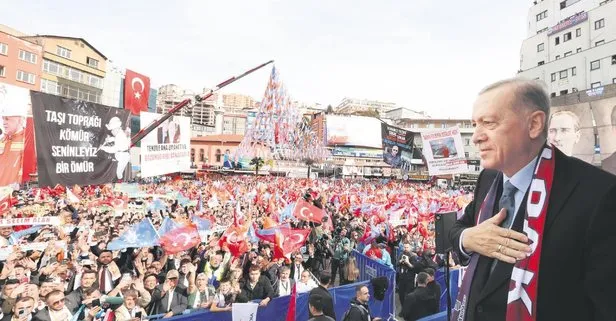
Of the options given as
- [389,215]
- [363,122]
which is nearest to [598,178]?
[389,215]

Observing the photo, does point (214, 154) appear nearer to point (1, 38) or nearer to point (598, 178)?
point (1, 38)

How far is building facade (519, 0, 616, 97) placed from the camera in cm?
3959

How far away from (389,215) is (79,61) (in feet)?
212

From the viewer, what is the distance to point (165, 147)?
30.7 ft

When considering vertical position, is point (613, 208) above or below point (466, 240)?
above

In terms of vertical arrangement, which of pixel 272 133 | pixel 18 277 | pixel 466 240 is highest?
pixel 272 133

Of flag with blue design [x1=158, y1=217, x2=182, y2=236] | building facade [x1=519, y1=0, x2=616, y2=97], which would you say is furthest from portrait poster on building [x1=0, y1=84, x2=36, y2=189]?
building facade [x1=519, y1=0, x2=616, y2=97]

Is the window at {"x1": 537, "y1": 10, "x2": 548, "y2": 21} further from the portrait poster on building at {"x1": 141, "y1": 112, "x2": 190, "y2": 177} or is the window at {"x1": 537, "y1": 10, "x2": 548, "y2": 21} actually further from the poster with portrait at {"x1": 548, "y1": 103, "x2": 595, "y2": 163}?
the portrait poster on building at {"x1": 141, "y1": 112, "x2": 190, "y2": 177}

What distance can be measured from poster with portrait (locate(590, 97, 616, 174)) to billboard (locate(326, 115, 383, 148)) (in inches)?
2941

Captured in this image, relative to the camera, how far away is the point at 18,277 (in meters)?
6.57

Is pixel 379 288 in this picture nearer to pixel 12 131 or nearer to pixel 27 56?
pixel 12 131

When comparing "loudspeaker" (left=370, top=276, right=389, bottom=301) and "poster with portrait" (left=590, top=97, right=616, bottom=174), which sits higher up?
"poster with portrait" (left=590, top=97, right=616, bottom=174)

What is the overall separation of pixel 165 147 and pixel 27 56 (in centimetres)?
5504

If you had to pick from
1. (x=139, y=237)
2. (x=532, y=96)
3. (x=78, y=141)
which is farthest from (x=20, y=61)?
(x=532, y=96)
